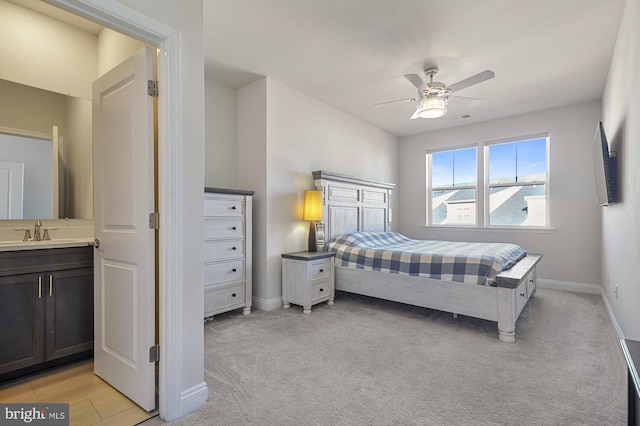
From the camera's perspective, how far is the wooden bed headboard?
161 inches

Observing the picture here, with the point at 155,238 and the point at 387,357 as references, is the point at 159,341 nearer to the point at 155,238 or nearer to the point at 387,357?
the point at 155,238

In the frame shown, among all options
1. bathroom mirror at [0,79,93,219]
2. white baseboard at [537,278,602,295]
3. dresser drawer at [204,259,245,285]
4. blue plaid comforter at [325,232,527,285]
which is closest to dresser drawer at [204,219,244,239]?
dresser drawer at [204,259,245,285]

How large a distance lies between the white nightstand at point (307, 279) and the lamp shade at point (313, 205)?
18.1 inches

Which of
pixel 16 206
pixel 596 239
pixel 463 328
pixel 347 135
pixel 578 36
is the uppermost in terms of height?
pixel 578 36

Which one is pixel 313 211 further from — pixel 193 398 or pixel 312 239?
pixel 193 398

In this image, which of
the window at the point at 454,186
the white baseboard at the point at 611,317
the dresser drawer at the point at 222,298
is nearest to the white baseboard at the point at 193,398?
the dresser drawer at the point at 222,298

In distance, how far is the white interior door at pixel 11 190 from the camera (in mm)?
2258

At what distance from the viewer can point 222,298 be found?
314 centimetres

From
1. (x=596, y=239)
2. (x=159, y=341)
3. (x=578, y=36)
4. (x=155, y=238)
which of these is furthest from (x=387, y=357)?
(x=596, y=239)

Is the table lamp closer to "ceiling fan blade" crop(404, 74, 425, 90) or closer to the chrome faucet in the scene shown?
"ceiling fan blade" crop(404, 74, 425, 90)

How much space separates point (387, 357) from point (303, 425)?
0.97 meters

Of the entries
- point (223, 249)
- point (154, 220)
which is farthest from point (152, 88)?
point (223, 249)

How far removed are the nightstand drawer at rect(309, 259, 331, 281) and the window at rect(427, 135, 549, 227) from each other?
3.01 m

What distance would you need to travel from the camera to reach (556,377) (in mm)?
2014
